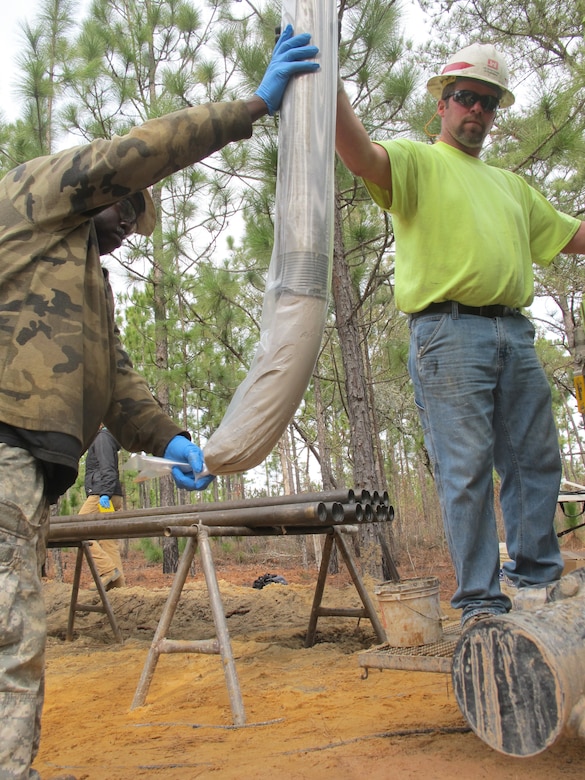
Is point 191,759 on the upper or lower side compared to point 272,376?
lower

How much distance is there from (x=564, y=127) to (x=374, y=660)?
5374 mm

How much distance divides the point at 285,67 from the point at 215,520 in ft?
8.42

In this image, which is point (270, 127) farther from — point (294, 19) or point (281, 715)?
point (281, 715)

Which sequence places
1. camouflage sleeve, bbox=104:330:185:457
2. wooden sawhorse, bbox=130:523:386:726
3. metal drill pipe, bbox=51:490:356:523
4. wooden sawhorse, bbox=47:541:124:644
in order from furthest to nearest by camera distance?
wooden sawhorse, bbox=47:541:124:644 < metal drill pipe, bbox=51:490:356:523 < wooden sawhorse, bbox=130:523:386:726 < camouflage sleeve, bbox=104:330:185:457

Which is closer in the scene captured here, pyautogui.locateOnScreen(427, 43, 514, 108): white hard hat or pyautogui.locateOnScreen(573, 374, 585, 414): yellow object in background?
pyautogui.locateOnScreen(427, 43, 514, 108): white hard hat

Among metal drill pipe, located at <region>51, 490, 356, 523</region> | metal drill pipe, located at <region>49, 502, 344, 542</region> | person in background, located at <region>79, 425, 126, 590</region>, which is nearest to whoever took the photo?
metal drill pipe, located at <region>49, 502, 344, 542</region>

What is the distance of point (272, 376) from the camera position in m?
1.89

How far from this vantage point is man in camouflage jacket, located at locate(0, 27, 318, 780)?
1638mm

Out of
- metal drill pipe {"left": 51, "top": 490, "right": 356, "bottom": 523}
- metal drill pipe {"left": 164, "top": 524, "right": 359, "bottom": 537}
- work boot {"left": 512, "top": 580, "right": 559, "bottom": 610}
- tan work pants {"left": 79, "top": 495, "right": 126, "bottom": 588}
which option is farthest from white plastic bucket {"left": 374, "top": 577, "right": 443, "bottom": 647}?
tan work pants {"left": 79, "top": 495, "right": 126, "bottom": 588}

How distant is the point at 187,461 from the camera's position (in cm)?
224

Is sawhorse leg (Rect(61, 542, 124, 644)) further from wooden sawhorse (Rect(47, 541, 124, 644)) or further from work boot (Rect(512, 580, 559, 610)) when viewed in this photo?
work boot (Rect(512, 580, 559, 610))

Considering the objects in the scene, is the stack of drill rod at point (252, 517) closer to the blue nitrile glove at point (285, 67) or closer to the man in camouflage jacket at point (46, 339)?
the man in camouflage jacket at point (46, 339)

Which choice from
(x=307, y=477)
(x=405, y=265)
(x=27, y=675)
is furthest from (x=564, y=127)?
(x=307, y=477)

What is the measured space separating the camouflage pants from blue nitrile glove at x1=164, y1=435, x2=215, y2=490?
0.52m
